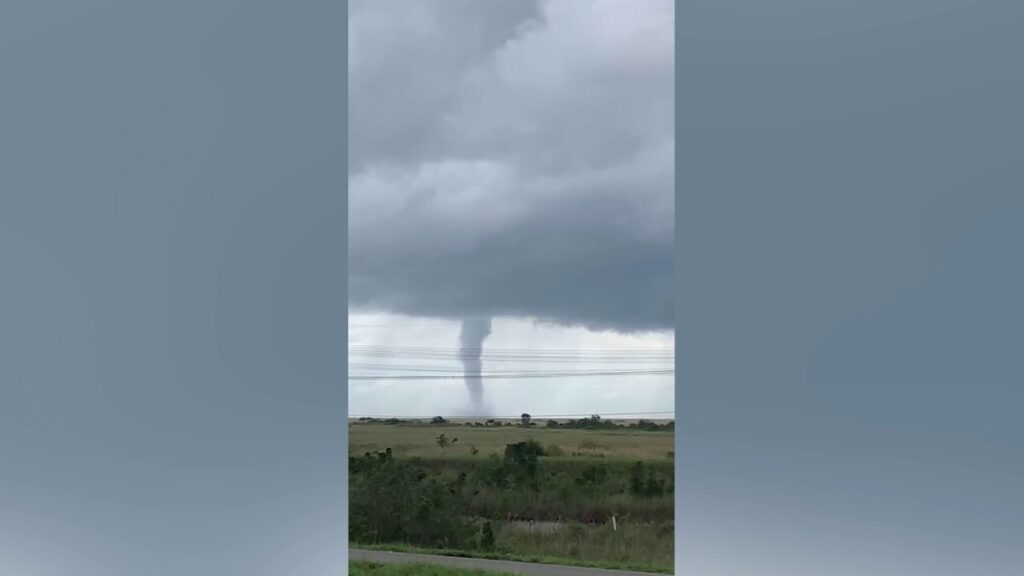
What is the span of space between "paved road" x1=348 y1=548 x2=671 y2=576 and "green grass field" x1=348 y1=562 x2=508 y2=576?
→ 0.12m

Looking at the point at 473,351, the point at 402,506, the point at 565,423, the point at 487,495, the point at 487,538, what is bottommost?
the point at 487,538

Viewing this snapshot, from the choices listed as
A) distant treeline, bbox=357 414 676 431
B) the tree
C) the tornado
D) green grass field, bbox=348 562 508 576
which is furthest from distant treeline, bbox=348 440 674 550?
the tornado

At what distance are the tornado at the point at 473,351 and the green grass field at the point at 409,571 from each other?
1.49 metres

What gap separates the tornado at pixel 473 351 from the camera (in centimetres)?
837

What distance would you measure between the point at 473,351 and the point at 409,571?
77.2 inches

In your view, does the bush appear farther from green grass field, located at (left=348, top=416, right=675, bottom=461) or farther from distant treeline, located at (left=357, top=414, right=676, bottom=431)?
distant treeline, located at (left=357, top=414, right=676, bottom=431)

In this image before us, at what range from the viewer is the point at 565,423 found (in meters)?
8.49

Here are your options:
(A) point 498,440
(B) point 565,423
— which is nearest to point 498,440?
(A) point 498,440

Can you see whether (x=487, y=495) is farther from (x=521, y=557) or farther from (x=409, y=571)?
(x=409, y=571)

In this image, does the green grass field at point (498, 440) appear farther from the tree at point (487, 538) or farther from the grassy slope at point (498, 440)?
the tree at point (487, 538)

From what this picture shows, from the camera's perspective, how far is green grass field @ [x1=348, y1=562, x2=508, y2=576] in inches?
302
